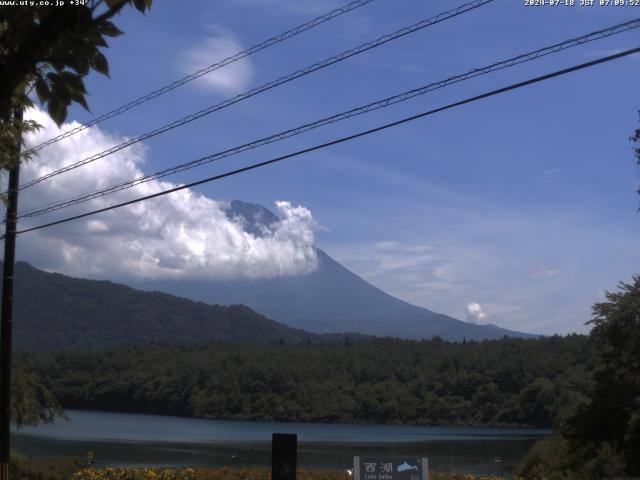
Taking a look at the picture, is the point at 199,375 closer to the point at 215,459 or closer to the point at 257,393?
the point at 257,393

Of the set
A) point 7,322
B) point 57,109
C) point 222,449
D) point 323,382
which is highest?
point 57,109

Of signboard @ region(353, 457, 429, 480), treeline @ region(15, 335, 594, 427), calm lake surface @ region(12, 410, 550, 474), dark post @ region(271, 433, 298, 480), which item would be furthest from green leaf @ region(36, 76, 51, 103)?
treeline @ region(15, 335, 594, 427)

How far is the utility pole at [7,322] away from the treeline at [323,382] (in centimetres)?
6902

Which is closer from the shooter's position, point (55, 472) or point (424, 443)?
point (55, 472)

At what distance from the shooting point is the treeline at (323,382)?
8600 cm

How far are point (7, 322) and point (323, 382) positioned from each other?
287 feet

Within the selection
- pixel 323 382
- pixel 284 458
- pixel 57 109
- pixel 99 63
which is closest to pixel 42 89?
pixel 57 109

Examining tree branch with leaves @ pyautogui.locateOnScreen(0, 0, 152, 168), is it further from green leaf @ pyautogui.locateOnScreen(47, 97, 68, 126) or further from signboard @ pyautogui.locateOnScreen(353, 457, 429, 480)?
signboard @ pyautogui.locateOnScreen(353, 457, 429, 480)

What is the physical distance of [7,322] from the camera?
15953 millimetres

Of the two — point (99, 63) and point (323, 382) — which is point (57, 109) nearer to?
point (99, 63)

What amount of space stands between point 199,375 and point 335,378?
16.4 metres

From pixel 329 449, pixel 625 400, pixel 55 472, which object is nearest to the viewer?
pixel 55 472

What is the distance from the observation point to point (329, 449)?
45.6 metres

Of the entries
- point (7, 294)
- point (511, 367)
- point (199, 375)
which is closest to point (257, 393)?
point (199, 375)
